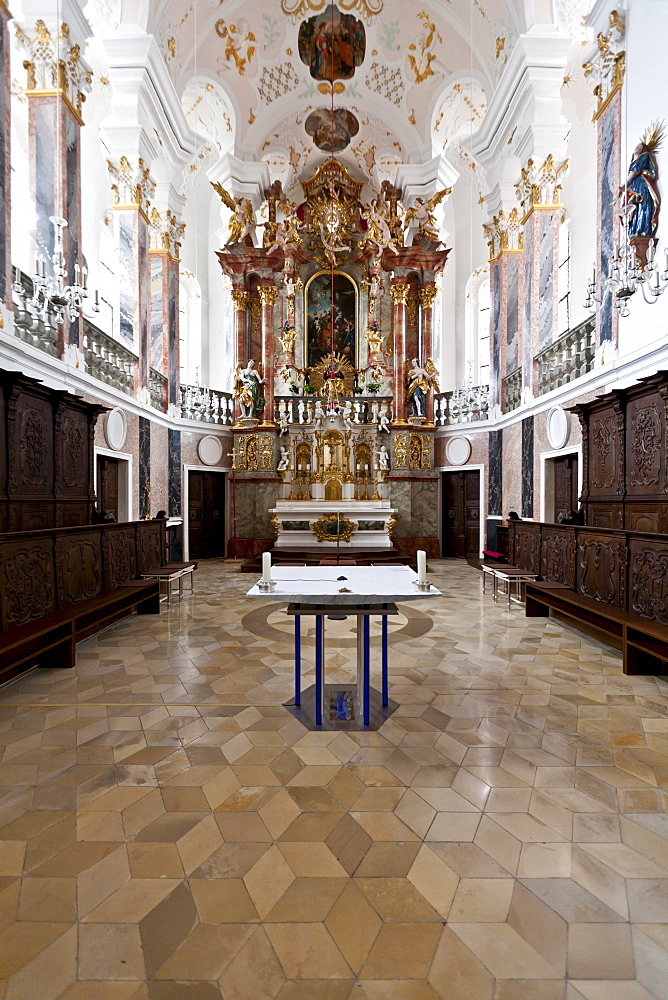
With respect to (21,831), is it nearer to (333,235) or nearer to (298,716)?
(298,716)

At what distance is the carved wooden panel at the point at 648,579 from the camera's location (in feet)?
16.1

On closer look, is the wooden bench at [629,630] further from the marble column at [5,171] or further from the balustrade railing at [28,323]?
the marble column at [5,171]

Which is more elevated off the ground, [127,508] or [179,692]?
[127,508]

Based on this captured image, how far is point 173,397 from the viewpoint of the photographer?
42.9 feet

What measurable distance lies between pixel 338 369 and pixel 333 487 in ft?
10.3

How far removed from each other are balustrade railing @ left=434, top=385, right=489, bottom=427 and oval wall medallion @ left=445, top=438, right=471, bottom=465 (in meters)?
0.53

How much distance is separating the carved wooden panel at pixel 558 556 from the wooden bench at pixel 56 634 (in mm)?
5658

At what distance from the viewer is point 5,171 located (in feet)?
20.7

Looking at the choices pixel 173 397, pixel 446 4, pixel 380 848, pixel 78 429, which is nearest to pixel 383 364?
pixel 173 397

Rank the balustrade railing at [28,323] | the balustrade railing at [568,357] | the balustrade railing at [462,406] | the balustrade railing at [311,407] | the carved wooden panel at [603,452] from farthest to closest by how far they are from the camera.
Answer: the balustrade railing at [311,407] < the balustrade railing at [462,406] < the balustrade railing at [568,357] < the carved wooden panel at [603,452] < the balustrade railing at [28,323]

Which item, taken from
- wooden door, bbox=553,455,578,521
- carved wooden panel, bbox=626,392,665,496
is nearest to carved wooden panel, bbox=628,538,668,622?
carved wooden panel, bbox=626,392,665,496

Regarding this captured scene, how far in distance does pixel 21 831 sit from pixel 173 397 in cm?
1158

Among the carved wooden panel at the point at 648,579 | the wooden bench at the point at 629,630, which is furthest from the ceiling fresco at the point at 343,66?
the wooden bench at the point at 629,630

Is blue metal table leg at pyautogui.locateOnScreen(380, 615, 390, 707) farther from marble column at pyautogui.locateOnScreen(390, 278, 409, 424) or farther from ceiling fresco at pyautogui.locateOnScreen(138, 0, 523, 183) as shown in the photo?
ceiling fresco at pyautogui.locateOnScreen(138, 0, 523, 183)
